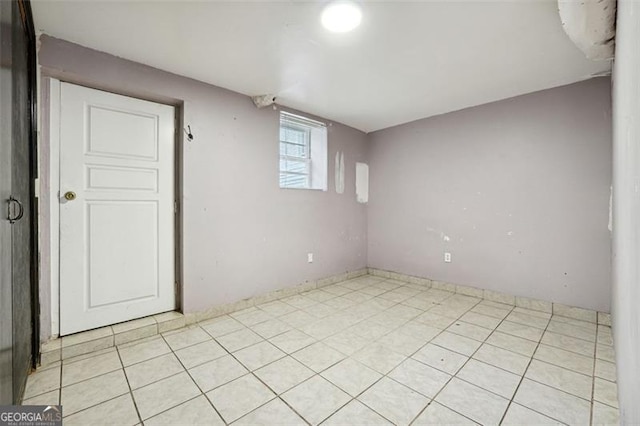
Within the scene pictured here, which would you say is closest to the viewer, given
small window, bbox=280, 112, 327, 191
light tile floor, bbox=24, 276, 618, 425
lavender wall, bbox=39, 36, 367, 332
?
light tile floor, bbox=24, 276, 618, 425

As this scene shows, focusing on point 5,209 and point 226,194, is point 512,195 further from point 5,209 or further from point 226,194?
point 5,209

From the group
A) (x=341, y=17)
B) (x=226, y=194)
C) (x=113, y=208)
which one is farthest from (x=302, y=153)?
(x=113, y=208)

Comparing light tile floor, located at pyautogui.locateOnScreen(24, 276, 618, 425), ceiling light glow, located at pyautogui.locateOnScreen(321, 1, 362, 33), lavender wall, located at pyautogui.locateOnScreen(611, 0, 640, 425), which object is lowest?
light tile floor, located at pyautogui.locateOnScreen(24, 276, 618, 425)

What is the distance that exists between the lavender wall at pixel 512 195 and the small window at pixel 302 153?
1089 millimetres

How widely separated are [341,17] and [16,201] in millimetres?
1977

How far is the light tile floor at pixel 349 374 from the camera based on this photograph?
55.8 inches

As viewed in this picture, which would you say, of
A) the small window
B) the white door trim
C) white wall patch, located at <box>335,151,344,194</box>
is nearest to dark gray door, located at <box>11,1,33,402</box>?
the white door trim

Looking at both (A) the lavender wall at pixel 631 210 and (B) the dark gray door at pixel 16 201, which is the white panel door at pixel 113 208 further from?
(A) the lavender wall at pixel 631 210

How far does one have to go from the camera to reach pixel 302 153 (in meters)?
3.70

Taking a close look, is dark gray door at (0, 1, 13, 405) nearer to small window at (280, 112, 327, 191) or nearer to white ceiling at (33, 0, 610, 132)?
white ceiling at (33, 0, 610, 132)

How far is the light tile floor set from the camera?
4.65ft

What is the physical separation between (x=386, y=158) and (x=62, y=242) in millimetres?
3787

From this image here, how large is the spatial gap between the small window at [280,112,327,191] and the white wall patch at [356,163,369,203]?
2.34ft

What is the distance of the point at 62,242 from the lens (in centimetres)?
202
